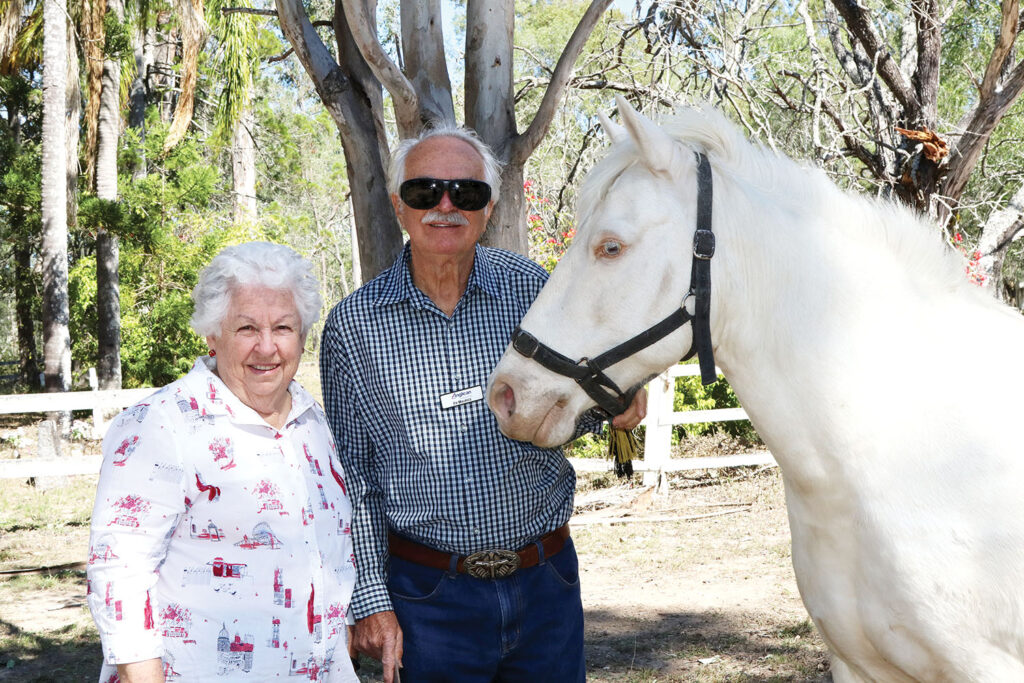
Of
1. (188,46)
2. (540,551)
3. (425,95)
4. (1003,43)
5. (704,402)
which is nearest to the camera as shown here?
(540,551)

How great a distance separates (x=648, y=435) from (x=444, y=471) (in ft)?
19.5

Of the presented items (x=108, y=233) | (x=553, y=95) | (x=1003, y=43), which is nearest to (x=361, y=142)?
(x=553, y=95)

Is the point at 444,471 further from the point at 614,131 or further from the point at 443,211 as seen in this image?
the point at 614,131

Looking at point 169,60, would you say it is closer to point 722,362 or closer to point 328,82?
point 328,82

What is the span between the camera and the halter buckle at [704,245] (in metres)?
1.90

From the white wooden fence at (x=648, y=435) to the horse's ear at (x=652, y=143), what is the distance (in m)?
5.70

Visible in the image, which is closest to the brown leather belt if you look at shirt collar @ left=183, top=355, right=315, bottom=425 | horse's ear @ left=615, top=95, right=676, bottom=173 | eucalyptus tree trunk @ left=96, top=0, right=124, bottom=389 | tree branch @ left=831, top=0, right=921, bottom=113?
shirt collar @ left=183, top=355, right=315, bottom=425

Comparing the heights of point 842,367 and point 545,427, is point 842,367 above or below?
above

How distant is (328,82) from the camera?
3.70 m

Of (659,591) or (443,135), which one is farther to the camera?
(659,591)

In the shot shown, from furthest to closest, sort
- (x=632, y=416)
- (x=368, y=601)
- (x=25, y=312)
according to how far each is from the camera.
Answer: (x=25, y=312), (x=632, y=416), (x=368, y=601)

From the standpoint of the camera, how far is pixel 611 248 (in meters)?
1.91

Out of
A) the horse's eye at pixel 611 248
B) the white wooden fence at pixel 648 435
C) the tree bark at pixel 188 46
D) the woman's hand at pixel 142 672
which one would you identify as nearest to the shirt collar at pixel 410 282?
the horse's eye at pixel 611 248

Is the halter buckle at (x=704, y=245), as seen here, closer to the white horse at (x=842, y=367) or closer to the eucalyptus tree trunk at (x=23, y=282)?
the white horse at (x=842, y=367)
